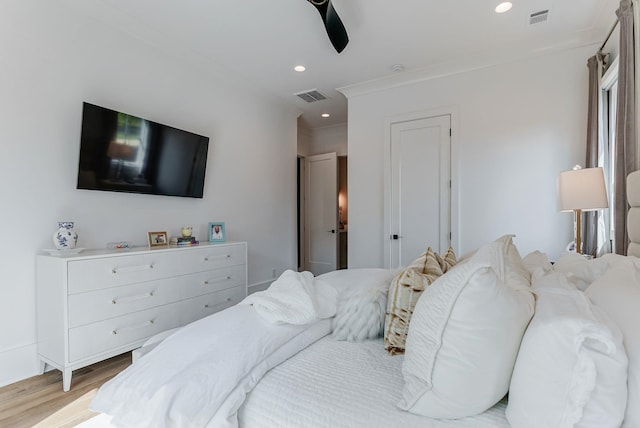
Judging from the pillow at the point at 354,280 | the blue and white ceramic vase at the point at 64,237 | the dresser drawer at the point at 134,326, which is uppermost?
the blue and white ceramic vase at the point at 64,237

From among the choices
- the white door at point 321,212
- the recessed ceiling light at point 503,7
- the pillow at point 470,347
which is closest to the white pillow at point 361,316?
the pillow at point 470,347

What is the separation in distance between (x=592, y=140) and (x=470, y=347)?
2952 mm

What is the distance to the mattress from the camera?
802 mm

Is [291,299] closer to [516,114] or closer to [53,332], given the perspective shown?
[53,332]

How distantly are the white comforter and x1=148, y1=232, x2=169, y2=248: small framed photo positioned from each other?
6.51 ft

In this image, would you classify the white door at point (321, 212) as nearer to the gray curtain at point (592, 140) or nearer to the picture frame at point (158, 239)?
the picture frame at point (158, 239)

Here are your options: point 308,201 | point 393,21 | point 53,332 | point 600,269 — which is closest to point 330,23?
point 393,21

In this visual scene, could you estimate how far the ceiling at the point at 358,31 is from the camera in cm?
252

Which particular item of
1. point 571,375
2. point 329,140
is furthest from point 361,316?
point 329,140

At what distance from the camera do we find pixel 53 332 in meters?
2.06

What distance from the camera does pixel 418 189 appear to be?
12.1 ft

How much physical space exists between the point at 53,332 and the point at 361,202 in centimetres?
317

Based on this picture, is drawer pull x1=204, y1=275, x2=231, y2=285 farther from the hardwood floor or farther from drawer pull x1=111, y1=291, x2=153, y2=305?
the hardwood floor

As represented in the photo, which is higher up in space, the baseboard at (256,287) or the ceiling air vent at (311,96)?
the ceiling air vent at (311,96)
